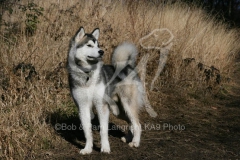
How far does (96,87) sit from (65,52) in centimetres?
198

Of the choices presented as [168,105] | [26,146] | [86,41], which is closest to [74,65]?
[86,41]

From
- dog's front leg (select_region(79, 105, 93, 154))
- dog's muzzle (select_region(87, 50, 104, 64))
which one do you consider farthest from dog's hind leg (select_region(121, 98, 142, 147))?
dog's muzzle (select_region(87, 50, 104, 64))

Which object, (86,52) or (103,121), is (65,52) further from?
(103,121)

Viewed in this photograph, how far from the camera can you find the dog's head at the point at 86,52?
3.51m

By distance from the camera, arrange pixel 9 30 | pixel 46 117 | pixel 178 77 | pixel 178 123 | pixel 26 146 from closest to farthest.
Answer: pixel 26 146, pixel 46 117, pixel 178 123, pixel 9 30, pixel 178 77

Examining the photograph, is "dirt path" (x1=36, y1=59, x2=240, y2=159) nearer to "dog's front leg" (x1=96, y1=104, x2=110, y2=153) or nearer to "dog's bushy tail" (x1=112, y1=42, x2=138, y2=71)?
"dog's front leg" (x1=96, y1=104, x2=110, y2=153)

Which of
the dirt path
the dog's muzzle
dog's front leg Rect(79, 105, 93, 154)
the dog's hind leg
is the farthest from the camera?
the dog's hind leg

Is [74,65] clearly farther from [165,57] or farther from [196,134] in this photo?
[165,57]

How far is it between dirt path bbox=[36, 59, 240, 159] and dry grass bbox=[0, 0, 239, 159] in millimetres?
325

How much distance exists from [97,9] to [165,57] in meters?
1.56

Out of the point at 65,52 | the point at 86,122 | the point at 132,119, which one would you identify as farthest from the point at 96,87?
the point at 65,52

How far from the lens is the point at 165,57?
6.37m

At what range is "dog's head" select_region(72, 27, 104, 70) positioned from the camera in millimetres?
3514

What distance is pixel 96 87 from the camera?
11.7 ft
